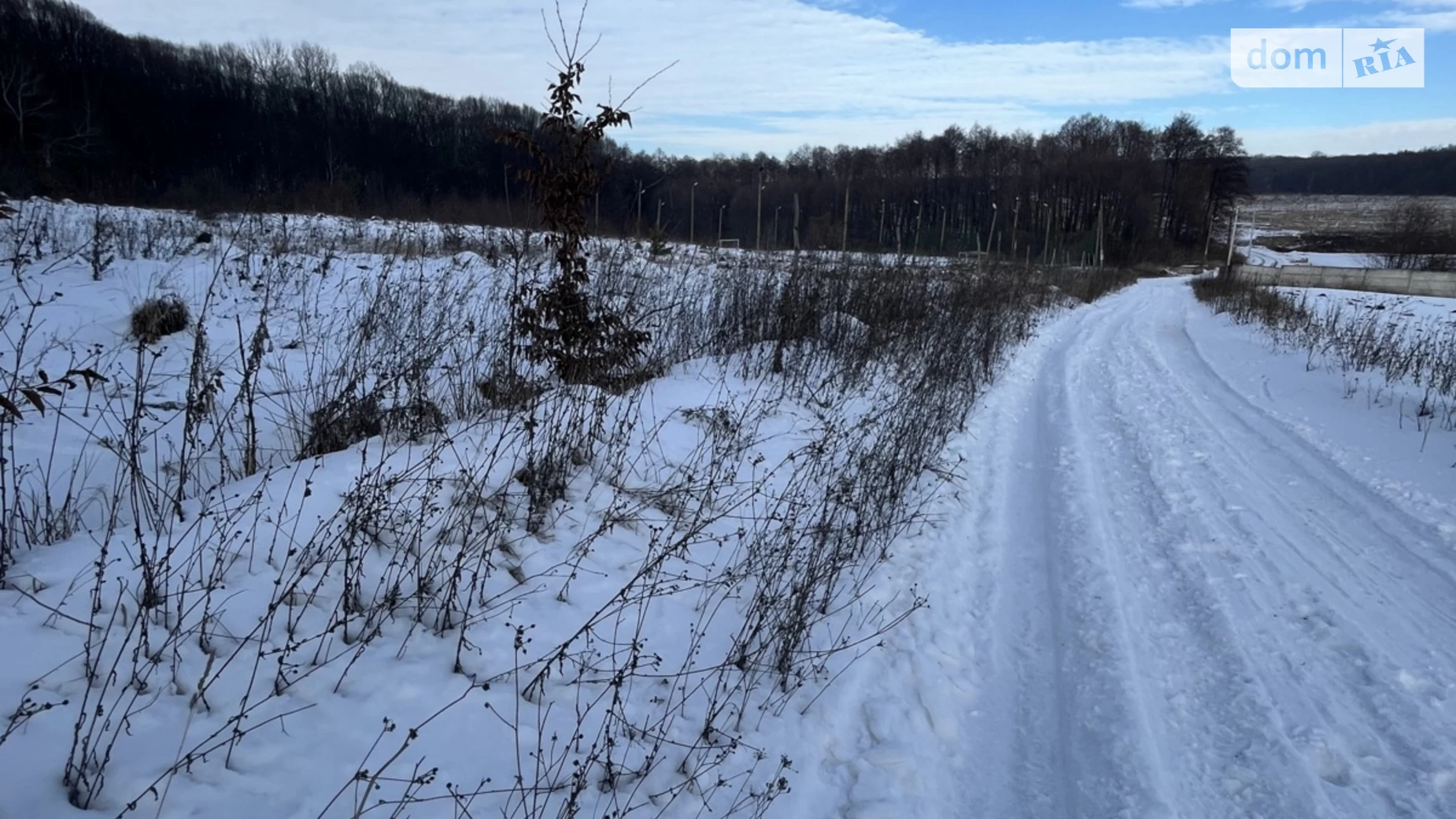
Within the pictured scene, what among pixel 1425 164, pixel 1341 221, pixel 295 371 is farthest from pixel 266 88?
pixel 1425 164

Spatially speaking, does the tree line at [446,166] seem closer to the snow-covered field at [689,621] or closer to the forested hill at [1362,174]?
the snow-covered field at [689,621]

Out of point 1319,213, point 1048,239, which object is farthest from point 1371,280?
point 1319,213

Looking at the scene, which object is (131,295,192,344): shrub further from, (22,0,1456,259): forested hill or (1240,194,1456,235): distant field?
(1240,194,1456,235): distant field

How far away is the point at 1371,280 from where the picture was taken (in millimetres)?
40938

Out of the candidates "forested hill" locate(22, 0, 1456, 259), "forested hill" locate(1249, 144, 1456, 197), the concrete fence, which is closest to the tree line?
"forested hill" locate(22, 0, 1456, 259)

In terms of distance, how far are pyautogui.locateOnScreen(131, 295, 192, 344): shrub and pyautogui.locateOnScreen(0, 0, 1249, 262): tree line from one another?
5.07ft

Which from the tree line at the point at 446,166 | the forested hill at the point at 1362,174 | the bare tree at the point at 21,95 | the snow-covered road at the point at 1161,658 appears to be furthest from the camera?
the forested hill at the point at 1362,174

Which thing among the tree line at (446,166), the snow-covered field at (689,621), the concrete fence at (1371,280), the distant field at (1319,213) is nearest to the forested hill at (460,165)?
the tree line at (446,166)

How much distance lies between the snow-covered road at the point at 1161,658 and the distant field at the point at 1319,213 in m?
90.1

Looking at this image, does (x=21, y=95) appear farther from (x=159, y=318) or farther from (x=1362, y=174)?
(x=1362, y=174)

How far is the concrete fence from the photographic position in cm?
3656

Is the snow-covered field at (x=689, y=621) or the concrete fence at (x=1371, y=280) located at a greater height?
the concrete fence at (x=1371, y=280)

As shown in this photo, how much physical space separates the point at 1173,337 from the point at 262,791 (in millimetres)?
19950

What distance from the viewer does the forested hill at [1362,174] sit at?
315ft
